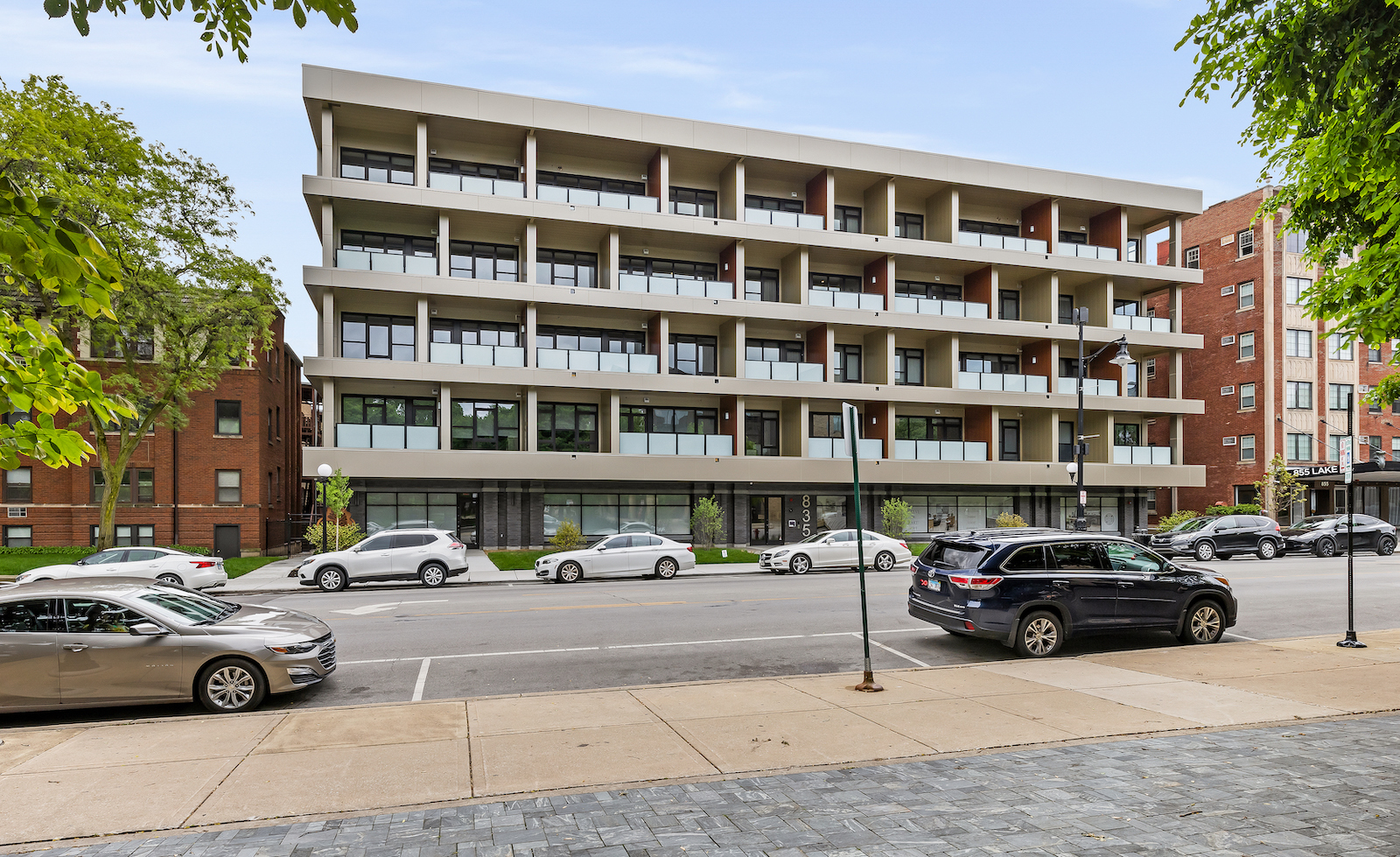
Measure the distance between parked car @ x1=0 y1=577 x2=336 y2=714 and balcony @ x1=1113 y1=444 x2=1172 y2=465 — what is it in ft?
128

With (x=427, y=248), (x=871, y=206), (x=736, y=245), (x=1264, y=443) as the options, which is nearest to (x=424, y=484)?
(x=427, y=248)

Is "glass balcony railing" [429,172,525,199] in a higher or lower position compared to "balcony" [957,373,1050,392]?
higher

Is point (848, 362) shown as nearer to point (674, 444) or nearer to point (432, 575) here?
point (674, 444)

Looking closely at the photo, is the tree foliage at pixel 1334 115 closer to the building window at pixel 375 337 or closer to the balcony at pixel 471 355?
the balcony at pixel 471 355

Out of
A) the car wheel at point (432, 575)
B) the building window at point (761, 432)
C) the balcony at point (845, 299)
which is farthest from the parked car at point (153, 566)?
the balcony at point (845, 299)

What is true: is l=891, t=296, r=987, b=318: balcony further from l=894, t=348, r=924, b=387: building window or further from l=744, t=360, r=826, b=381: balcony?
l=744, t=360, r=826, b=381: balcony

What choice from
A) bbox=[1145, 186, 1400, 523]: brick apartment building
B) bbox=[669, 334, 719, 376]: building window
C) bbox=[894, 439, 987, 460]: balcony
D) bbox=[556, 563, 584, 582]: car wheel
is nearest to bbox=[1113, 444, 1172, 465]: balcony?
bbox=[894, 439, 987, 460]: balcony

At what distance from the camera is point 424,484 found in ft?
105

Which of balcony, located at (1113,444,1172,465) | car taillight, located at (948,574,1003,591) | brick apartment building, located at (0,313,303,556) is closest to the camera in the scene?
car taillight, located at (948,574,1003,591)

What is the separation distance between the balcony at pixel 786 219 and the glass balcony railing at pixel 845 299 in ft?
9.80

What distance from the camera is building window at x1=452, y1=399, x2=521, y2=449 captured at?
32719mm

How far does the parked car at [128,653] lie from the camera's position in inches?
329

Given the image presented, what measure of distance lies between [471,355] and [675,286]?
28.4ft

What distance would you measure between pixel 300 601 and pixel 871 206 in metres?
29.7
